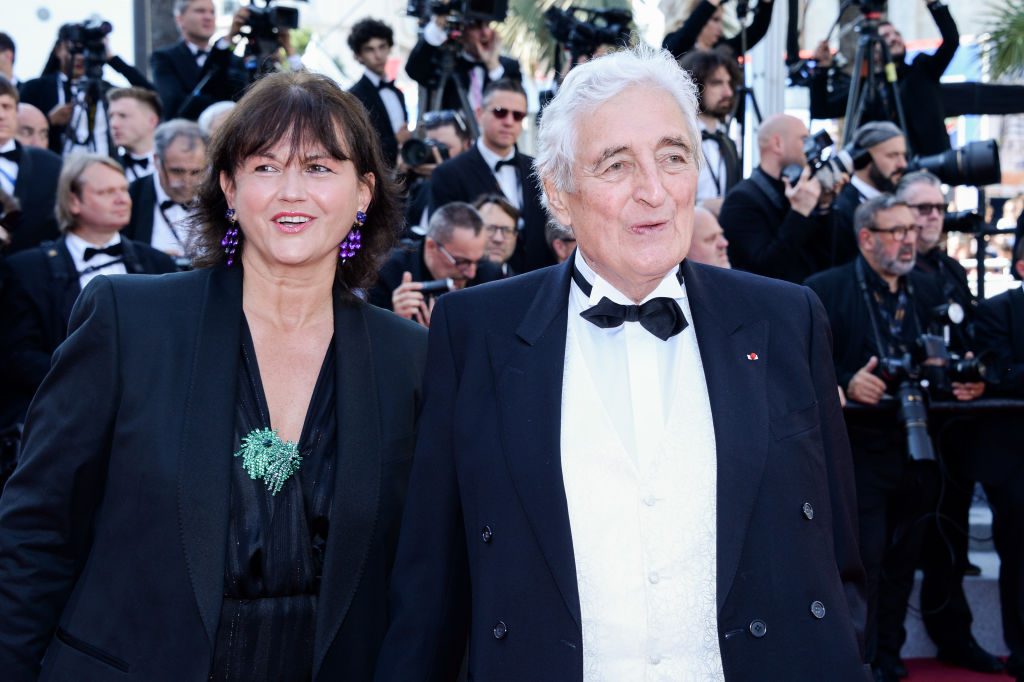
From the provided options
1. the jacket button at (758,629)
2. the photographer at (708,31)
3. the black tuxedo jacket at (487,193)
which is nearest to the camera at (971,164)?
the photographer at (708,31)

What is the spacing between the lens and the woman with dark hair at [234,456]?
7.56ft

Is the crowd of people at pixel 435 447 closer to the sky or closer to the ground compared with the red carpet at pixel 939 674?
closer to the sky

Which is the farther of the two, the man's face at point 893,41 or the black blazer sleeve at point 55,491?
the man's face at point 893,41

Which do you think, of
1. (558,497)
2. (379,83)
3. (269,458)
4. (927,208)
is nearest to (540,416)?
(558,497)

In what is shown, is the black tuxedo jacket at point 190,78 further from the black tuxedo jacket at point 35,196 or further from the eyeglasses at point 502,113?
the eyeglasses at point 502,113

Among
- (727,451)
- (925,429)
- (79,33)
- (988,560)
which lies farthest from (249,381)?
(79,33)

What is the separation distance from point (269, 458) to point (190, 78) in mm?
6295

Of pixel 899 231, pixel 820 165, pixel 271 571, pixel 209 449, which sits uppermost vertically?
pixel 820 165

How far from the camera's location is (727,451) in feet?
7.04

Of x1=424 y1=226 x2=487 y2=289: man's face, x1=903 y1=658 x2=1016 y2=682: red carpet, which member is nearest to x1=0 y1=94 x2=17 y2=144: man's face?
x1=424 y1=226 x2=487 y2=289: man's face

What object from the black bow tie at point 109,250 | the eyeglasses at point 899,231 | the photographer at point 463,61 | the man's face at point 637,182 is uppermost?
the photographer at point 463,61

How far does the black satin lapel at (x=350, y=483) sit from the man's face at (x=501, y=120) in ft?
14.0

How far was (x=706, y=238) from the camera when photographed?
5.55m

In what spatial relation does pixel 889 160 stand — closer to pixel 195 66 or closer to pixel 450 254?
pixel 450 254
